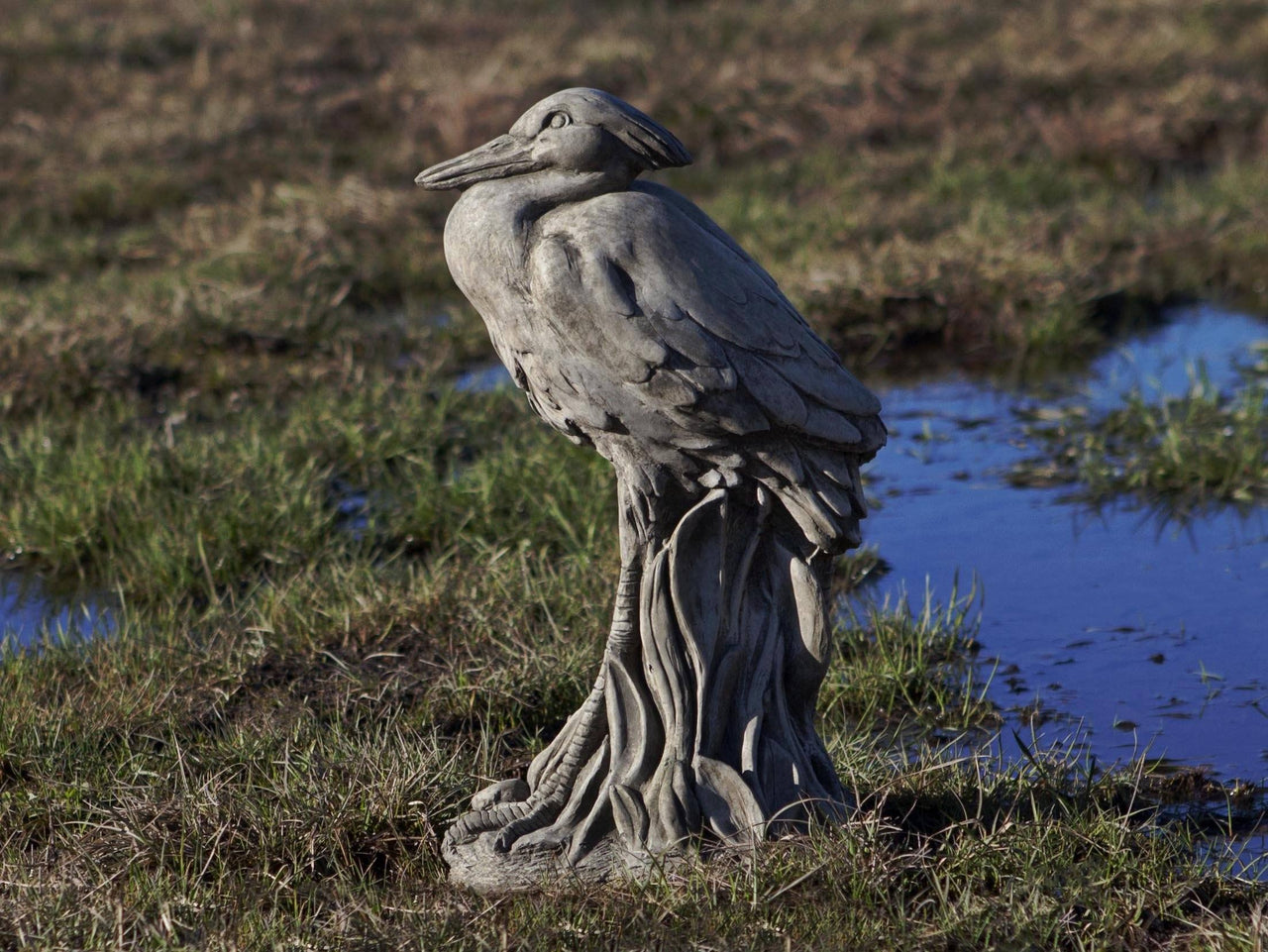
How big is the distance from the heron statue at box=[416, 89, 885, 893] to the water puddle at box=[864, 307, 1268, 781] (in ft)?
4.13

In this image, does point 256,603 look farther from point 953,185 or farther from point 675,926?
point 953,185

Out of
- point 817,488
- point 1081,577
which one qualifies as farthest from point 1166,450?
point 817,488

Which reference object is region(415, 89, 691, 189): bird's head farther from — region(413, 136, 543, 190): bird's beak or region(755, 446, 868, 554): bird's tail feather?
region(755, 446, 868, 554): bird's tail feather

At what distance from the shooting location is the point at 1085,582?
5.20 metres

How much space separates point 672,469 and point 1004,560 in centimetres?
267

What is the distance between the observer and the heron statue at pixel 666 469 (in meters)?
2.89

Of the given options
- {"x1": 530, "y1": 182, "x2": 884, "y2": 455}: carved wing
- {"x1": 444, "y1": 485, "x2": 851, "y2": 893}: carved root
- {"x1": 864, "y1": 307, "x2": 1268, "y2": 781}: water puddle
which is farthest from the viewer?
{"x1": 864, "y1": 307, "x2": 1268, "y2": 781}: water puddle

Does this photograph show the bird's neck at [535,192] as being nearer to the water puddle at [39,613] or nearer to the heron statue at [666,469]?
the heron statue at [666,469]

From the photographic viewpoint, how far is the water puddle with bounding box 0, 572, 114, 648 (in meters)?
4.96

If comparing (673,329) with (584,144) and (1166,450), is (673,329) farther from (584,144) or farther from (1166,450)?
(1166,450)

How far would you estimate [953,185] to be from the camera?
981 centimetres

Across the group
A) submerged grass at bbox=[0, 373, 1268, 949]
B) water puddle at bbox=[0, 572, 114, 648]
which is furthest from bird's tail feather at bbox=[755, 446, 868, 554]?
water puddle at bbox=[0, 572, 114, 648]

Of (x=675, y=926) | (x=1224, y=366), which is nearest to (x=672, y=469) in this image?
(x=675, y=926)

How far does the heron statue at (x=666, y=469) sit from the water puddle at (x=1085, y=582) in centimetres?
126
